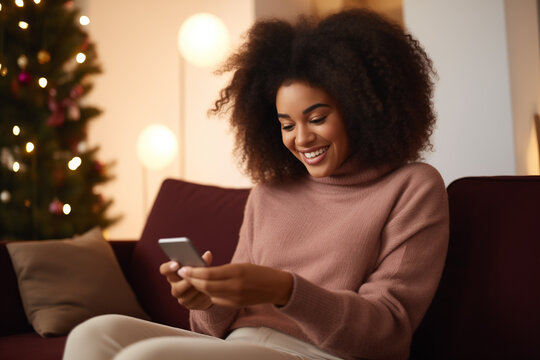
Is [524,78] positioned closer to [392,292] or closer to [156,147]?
[392,292]

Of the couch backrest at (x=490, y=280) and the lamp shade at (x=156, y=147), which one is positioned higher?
the lamp shade at (x=156, y=147)

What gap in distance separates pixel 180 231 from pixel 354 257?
87cm

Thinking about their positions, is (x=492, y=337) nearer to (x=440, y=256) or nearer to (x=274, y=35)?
(x=440, y=256)

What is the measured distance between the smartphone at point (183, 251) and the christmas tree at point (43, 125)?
246 centimetres

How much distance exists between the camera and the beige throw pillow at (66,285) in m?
1.69

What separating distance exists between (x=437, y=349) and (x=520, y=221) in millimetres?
343

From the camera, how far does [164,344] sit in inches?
34.9

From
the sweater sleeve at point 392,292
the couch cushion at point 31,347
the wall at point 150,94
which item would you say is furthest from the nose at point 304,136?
the wall at point 150,94

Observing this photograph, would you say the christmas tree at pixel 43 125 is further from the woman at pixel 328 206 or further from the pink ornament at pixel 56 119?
the woman at pixel 328 206

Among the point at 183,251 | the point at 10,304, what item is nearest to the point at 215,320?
the point at 183,251

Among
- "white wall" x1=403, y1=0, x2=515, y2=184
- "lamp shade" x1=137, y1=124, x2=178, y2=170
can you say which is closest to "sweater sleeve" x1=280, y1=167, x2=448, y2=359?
"white wall" x1=403, y1=0, x2=515, y2=184

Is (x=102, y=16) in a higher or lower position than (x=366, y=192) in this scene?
higher

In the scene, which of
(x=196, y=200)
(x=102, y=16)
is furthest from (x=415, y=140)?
(x=102, y=16)

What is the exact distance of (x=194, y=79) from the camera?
12.3ft
